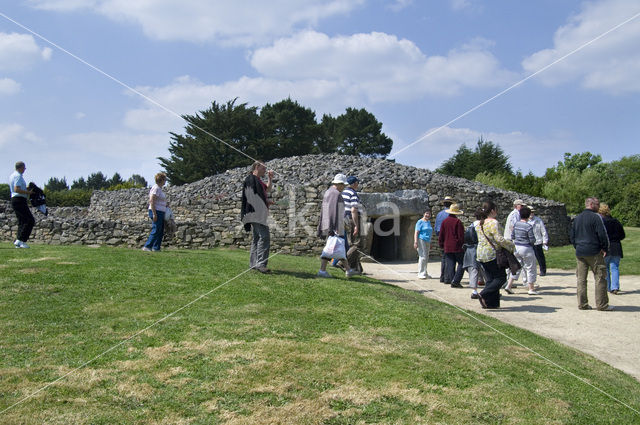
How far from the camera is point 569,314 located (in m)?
7.88

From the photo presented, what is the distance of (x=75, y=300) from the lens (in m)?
6.05

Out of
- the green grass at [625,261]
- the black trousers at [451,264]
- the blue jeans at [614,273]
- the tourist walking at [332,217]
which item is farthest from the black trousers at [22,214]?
the green grass at [625,261]

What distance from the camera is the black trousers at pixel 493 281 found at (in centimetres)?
785

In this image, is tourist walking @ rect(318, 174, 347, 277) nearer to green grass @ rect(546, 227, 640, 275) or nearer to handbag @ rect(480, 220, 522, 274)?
handbag @ rect(480, 220, 522, 274)

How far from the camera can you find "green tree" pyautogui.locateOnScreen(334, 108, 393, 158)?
54562 mm

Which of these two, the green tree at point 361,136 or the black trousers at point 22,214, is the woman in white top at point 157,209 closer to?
the black trousers at point 22,214

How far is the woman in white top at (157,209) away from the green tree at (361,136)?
146 ft

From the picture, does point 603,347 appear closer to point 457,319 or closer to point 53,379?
point 457,319

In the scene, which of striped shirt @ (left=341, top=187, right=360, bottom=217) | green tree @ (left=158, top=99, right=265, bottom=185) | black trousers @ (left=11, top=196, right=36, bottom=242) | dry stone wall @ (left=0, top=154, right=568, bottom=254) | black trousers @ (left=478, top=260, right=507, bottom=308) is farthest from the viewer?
green tree @ (left=158, top=99, right=265, bottom=185)

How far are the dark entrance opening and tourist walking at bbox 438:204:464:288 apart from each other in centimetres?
545

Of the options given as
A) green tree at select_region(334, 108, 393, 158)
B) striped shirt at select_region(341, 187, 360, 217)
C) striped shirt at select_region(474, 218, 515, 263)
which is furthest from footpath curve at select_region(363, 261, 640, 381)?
green tree at select_region(334, 108, 393, 158)

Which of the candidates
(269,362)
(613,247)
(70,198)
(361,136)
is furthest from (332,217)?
(361,136)

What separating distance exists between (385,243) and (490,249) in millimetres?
9211

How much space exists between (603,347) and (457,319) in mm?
1806
